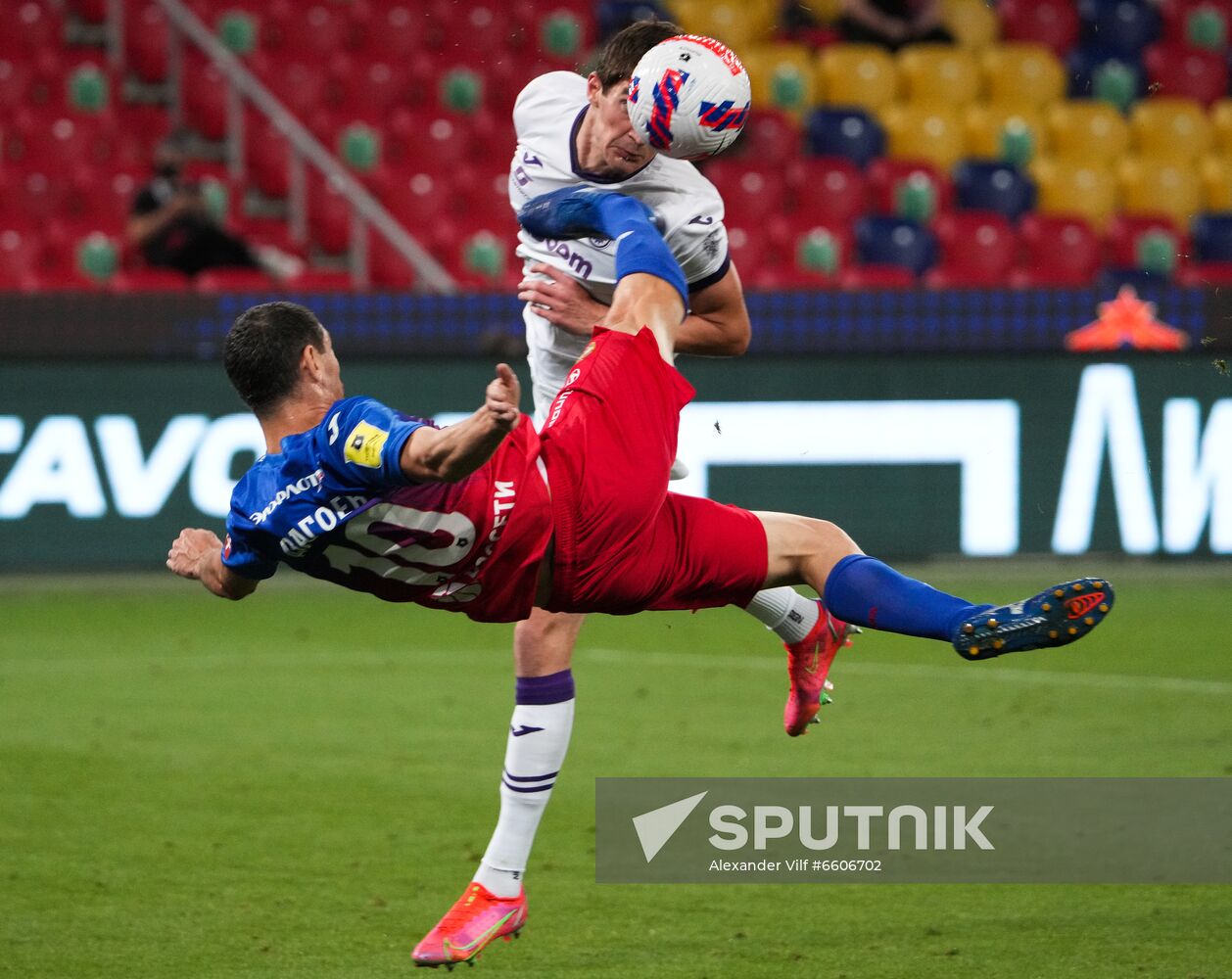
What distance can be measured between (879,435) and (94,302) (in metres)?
4.24

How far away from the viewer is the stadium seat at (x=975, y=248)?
1353 centimetres

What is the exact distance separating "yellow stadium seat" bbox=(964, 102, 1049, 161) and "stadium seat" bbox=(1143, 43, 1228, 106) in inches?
44.1

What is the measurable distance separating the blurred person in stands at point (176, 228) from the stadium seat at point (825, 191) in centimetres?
403

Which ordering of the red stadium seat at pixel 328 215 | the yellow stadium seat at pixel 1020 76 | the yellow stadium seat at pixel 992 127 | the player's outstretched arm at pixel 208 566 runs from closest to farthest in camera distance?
the player's outstretched arm at pixel 208 566 < the red stadium seat at pixel 328 215 < the yellow stadium seat at pixel 992 127 < the yellow stadium seat at pixel 1020 76

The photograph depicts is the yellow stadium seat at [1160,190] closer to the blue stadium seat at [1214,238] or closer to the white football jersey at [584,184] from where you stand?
the blue stadium seat at [1214,238]

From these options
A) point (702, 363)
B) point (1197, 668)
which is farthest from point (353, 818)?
point (702, 363)

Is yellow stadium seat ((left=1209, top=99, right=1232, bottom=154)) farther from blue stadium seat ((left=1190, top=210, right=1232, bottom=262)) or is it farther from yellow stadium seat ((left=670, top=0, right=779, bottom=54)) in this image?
yellow stadium seat ((left=670, top=0, right=779, bottom=54))

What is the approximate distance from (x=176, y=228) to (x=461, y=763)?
18.2 ft

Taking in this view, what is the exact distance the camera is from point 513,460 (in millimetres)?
4164

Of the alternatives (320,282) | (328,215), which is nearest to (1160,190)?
(328,215)

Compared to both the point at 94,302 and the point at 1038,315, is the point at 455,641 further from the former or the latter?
the point at 1038,315

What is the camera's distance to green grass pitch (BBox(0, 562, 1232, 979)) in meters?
4.75

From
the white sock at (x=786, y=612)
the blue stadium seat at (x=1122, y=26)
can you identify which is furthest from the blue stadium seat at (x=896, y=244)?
the white sock at (x=786, y=612)

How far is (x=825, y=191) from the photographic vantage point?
13.6 m
